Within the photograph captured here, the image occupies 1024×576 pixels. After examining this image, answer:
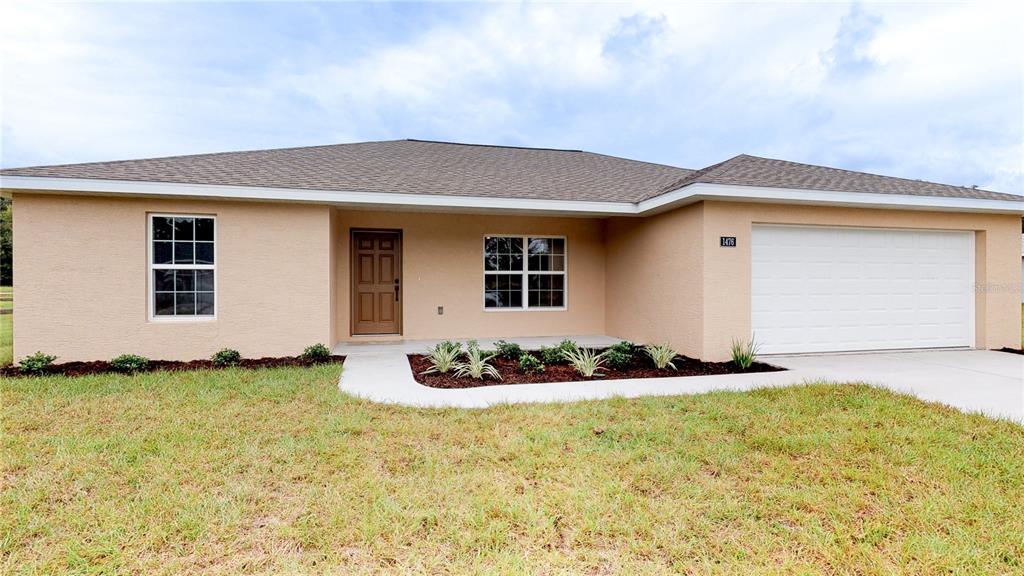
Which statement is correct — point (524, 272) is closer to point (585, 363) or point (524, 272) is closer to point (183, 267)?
point (585, 363)

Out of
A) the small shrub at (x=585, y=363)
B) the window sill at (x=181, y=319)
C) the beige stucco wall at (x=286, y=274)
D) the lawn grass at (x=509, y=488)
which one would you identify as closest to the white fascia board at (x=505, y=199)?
the beige stucco wall at (x=286, y=274)

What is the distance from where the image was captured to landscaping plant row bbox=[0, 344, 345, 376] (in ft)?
20.6

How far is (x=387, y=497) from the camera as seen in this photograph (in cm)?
292

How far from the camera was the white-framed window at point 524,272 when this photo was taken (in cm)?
1001

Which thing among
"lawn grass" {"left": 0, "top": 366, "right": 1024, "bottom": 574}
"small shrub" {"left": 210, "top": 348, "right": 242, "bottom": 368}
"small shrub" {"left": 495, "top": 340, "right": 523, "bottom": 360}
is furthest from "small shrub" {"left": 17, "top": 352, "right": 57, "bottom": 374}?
"small shrub" {"left": 495, "top": 340, "right": 523, "bottom": 360}

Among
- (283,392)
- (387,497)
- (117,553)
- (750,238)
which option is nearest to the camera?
(117,553)

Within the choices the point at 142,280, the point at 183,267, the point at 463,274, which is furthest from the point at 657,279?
the point at 142,280

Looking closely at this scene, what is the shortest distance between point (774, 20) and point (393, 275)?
32.1 feet

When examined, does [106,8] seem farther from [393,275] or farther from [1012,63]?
[1012,63]

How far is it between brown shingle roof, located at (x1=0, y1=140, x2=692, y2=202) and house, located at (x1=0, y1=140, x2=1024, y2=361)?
8 cm

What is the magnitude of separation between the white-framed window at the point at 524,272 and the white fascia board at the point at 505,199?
1664 mm

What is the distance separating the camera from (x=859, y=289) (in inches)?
312

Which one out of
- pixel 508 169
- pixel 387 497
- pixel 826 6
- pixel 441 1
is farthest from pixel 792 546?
pixel 441 1

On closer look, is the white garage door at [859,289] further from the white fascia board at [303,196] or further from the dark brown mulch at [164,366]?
the dark brown mulch at [164,366]
